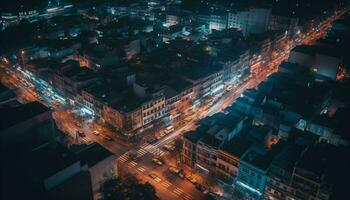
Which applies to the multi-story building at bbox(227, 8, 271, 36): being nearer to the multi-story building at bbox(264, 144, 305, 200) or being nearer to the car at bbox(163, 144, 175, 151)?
the car at bbox(163, 144, 175, 151)

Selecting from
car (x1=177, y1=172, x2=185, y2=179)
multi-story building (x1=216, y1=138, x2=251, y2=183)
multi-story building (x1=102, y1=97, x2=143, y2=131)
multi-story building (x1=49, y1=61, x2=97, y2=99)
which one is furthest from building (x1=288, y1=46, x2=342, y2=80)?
multi-story building (x1=49, y1=61, x2=97, y2=99)

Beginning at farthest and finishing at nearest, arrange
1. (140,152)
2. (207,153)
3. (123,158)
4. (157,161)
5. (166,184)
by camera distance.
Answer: (140,152)
(123,158)
(157,161)
(166,184)
(207,153)

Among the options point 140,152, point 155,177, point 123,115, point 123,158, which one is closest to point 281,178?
point 155,177

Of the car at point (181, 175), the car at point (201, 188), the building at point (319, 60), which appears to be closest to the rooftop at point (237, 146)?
the car at point (201, 188)

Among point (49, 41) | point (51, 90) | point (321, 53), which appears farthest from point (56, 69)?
point (321, 53)

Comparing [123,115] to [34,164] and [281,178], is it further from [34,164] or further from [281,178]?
[281,178]

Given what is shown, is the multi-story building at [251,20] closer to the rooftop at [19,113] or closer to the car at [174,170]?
the car at [174,170]
